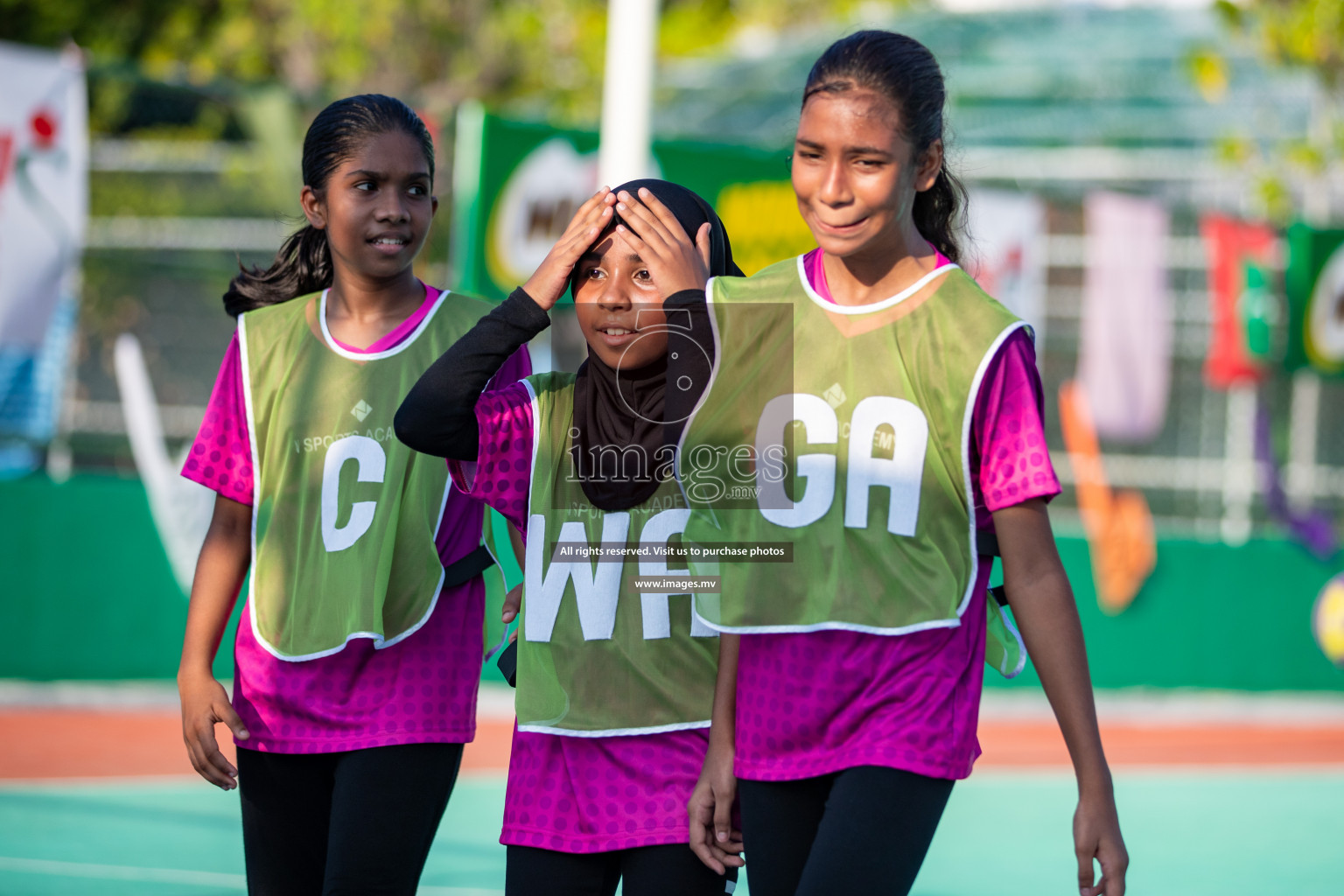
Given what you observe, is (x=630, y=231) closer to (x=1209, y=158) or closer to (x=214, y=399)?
(x=214, y=399)

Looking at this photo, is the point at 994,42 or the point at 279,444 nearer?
the point at 279,444

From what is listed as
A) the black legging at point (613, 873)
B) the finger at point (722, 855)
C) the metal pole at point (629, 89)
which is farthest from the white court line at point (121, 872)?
the metal pole at point (629, 89)

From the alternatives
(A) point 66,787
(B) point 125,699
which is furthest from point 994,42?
(A) point 66,787

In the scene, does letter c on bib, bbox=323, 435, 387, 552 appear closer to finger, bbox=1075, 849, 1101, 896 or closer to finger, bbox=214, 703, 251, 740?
finger, bbox=214, 703, 251, 740

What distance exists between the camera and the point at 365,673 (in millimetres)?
3217

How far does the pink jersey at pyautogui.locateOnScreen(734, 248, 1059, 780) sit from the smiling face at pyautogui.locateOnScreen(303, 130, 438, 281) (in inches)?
49.4

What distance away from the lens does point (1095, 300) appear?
13102 millimetres

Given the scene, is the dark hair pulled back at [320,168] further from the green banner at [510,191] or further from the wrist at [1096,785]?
the green banner at [510,191]

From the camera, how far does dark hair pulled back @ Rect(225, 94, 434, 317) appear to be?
339cm

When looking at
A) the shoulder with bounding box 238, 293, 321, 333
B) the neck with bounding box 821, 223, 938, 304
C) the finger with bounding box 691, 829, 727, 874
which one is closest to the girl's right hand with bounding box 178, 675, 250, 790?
the shoulder with bounding box 238, 293, 321, 333

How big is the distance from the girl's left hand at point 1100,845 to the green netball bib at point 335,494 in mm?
1378

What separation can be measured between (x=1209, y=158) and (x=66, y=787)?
1506 cm

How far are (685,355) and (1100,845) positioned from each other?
3.57ft

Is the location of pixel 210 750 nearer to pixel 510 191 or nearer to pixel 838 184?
pixel 838 184
